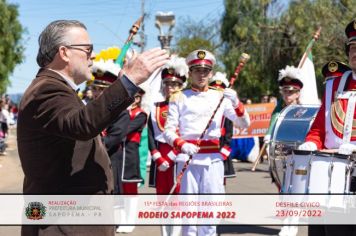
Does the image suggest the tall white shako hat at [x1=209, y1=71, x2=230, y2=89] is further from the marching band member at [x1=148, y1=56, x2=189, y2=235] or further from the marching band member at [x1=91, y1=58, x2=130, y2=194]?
the marching band member at [x1=91, y1=58, x2=130, y2=194]

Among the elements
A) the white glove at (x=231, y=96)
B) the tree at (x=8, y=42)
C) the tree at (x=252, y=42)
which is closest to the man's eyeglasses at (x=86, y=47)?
the white glove at (x=231, y=96)

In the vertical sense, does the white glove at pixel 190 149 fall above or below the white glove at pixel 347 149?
above

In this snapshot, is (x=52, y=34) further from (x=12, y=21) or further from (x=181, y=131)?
(x=12, y=21)

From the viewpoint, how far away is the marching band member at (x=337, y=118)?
4188mm

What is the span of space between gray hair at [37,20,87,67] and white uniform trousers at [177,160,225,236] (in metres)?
3.17

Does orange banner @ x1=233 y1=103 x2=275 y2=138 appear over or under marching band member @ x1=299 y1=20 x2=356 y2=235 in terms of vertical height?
over

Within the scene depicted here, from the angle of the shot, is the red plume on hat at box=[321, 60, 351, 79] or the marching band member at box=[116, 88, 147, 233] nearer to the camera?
the red plume on hat at box=[321, 60, 351, 79]

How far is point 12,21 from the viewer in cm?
3056

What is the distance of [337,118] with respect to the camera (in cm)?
426

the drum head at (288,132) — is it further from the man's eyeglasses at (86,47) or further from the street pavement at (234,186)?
the man's eyeglasses at (86,47)

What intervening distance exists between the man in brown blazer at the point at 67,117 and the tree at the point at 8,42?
24.7 m

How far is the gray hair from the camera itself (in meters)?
2.86

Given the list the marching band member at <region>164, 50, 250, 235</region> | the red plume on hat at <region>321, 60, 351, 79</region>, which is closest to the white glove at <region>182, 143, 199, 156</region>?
the marching band member at <region>164, 50, 250, 235</region>

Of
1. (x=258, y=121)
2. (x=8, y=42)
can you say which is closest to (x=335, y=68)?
(x=258, y=121)
